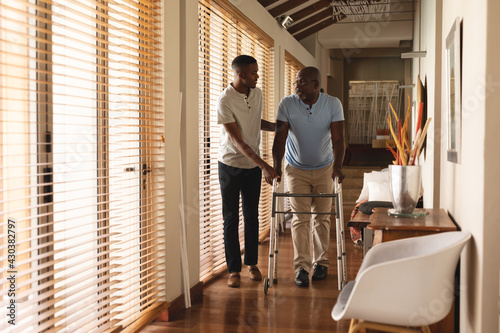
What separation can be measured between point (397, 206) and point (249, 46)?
10.5 ft

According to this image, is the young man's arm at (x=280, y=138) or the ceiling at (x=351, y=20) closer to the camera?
the young man's arm at (x=280, y=138)

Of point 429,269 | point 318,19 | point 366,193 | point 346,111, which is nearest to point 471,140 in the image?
point 429,269

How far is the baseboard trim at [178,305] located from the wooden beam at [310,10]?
5171 mm

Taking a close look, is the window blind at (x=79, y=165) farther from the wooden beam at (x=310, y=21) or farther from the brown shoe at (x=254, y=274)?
the wooden beam at (x=310, y=21)

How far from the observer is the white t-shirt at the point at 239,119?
3.85 m

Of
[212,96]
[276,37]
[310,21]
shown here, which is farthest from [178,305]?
[310,21]

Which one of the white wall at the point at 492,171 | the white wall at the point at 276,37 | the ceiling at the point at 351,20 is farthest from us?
the ceiling at the point at 351,20

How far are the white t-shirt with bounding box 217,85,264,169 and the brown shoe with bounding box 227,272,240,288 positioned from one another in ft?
2.59

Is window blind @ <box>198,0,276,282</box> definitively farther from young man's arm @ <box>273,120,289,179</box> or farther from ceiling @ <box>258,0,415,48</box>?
ceiling @ <box>258,0,415,48</box>

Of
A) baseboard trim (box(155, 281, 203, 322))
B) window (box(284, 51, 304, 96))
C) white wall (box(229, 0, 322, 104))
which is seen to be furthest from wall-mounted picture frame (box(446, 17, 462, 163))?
window (box(284, 51, 304, 96))

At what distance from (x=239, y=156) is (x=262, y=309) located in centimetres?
108

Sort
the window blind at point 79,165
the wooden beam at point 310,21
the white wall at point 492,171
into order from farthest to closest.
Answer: the wooden beam at point 310,21, the window blind at point 79,165, the white wall at point 492,171

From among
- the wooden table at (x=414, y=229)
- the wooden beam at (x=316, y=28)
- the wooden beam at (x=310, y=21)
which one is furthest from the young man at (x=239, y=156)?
the wooden beam at (x=316, y=28)

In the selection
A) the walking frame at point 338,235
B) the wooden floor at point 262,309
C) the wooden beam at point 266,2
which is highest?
the wooden beam at point 266,2
